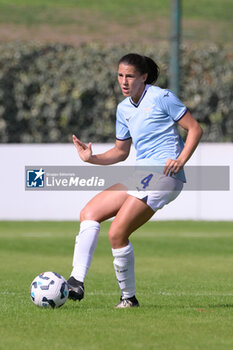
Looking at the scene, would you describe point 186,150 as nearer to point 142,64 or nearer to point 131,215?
point 131,215

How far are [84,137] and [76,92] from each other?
128 centimetres

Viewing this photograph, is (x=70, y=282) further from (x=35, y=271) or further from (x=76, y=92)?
(x=76, y=92)

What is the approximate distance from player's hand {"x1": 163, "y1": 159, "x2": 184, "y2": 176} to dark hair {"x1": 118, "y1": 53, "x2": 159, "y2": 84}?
35.4 inches

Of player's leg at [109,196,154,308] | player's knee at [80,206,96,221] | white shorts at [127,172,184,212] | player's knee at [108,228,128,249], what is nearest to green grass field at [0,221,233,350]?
player's leg at [109,196,154,308]

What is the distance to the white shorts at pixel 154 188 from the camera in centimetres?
820

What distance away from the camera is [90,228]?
330 inches

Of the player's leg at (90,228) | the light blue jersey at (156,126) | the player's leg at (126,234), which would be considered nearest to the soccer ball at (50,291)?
the player's leg at (90,228)

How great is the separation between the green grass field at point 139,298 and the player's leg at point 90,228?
27cm

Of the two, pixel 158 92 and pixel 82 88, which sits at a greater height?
pixel 158 92

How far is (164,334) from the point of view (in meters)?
7.18

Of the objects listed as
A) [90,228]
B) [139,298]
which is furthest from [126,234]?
[139,298]

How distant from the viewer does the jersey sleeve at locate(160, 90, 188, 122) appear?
8.16m

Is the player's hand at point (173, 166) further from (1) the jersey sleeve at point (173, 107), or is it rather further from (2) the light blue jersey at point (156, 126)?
(1) the jersey sleeve at point (173, 107)

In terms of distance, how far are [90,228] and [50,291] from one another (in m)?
0.64
